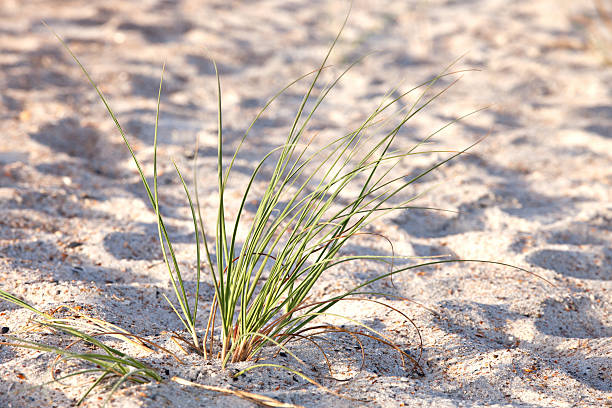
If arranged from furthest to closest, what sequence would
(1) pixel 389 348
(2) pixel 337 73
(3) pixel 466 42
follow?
(3) pixel 466 42, (2) pixel 337 73, (1) pixel 389 348

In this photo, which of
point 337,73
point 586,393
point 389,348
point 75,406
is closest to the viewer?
point 75,406

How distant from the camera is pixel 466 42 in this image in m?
3.95

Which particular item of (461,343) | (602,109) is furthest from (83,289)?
(602,109)

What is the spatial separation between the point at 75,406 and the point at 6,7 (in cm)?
375

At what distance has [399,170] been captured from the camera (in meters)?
2.56

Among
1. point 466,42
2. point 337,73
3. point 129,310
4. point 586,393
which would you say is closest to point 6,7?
point 337,73

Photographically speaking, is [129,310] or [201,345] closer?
[201,345]

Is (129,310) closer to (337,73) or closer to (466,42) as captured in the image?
(337,73)

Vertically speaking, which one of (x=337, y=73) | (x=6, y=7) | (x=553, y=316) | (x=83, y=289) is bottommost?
(x=553, y=316)

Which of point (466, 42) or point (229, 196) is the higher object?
point (466, 42)

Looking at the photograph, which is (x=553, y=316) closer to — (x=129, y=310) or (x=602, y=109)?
(x=129, y=310)

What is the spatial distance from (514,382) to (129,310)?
36.8 inches

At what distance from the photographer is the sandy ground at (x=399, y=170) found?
1.33 meters

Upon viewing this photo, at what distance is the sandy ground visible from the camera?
1.33 metres
